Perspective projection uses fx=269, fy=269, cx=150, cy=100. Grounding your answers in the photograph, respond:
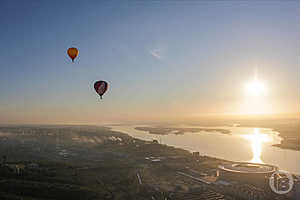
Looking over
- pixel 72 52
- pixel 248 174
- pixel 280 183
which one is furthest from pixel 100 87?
pixel 280 183

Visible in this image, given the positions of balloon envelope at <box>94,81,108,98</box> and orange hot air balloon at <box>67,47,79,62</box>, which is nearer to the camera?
orange hot air balloon at <box>67,47,79,62</box>

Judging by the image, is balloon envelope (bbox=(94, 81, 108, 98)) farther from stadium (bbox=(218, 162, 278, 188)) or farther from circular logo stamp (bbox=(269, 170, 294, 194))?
circular logo stamp (bbox=(269, 170, 294, 194))

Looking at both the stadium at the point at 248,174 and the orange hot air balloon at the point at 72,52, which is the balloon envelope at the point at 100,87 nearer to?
the orange hot air balloon at the point at 72,52

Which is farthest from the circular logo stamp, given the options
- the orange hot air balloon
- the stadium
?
the orange hot air balloon

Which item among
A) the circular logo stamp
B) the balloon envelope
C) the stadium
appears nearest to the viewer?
the circular logo stamp

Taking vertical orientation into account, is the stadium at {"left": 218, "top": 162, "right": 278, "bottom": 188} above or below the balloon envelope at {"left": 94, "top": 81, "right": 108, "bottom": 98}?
below

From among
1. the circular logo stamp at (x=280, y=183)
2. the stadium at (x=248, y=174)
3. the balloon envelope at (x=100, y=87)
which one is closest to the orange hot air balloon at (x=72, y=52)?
the balloon envelope at (x=100, y=87)

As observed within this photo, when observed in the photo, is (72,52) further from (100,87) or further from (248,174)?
(248,174)

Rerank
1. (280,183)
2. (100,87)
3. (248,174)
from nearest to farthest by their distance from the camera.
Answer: (280,183) → (248,174) → (100,87)

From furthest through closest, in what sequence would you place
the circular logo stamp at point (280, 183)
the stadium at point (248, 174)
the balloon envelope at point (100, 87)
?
the balloon envelope at point (100, 87) < the stadium at point (248, 174) < the circular logo stamp at point (280, 183)
